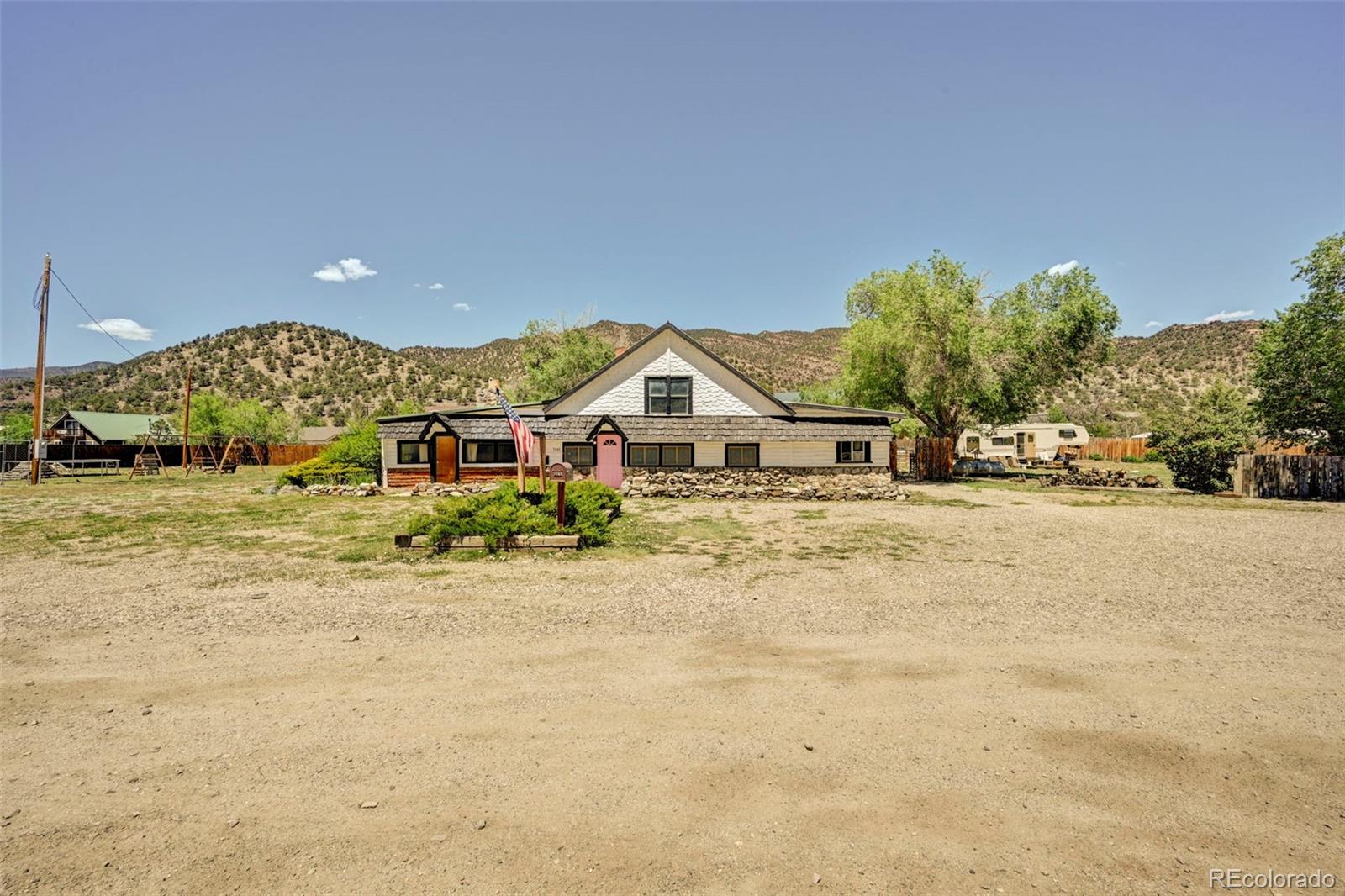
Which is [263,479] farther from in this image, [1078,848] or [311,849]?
[1078,848]

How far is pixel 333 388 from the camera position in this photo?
83.6 meters

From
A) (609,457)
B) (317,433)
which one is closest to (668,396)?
(609,457)

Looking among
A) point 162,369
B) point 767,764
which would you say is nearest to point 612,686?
point 767,764

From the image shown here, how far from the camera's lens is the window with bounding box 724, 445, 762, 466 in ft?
92.3

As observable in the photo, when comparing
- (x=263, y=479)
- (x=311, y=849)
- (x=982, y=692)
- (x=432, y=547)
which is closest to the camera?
(x=311, y=849)

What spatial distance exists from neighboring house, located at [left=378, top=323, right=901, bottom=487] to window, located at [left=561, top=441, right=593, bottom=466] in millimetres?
40

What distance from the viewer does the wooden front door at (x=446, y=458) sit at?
1118 inches

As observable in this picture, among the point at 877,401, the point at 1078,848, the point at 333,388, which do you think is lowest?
the point at 1078,848

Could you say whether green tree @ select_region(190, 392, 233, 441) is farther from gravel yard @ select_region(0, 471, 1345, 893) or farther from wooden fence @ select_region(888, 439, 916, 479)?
wooden fence @ select_region(888, 439, 916, 479)

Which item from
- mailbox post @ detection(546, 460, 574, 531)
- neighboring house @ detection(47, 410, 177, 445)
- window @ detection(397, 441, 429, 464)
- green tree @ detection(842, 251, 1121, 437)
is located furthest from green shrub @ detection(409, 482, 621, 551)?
neighboring house @ detection(47, 410, 177, 445)

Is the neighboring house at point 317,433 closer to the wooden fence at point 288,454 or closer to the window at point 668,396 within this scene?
the wooden fence at point 288,454

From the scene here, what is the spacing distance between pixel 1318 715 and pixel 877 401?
107ft

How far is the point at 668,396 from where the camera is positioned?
2945cm

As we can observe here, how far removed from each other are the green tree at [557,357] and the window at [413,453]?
23246 millimetres
